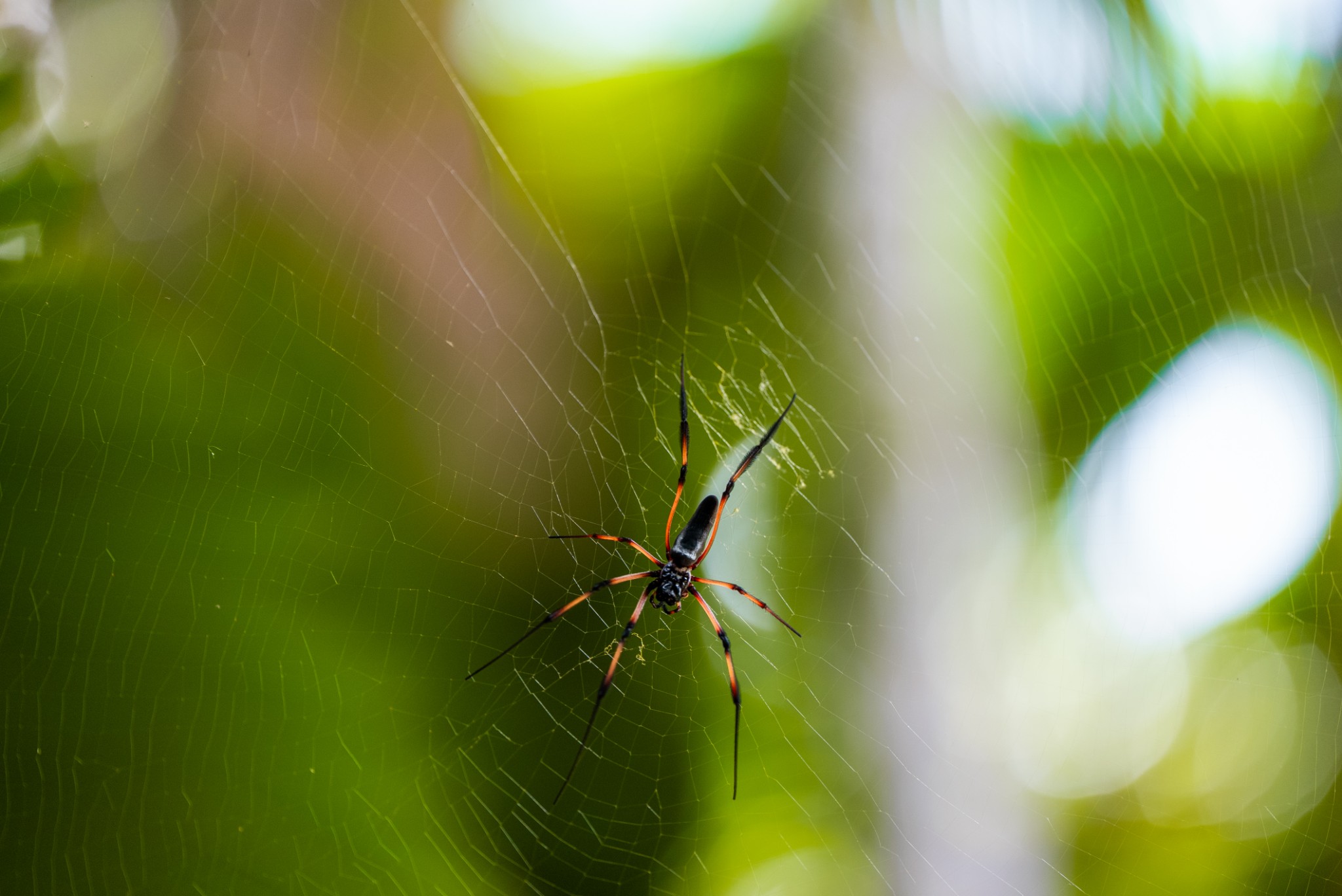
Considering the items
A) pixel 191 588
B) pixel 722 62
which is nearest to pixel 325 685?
pixel 191 588

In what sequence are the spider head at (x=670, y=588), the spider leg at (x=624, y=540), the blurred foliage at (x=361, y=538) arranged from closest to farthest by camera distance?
the blurred foliage at (x=361, y=538) → the spider leg at (x=624, y=540) → the spider head at (x=670, y=588)

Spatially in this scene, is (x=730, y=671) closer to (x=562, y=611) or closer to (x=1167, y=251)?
(x=562, y=611)

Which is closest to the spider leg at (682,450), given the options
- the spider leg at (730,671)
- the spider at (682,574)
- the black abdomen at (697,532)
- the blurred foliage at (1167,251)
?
the spider at (682,574)

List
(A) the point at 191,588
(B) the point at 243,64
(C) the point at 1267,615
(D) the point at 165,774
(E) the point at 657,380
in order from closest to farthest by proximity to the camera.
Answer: (B) the point at 243,64 < (A) the point at 191,588 < (D) the point at 165,774 < (E) the point at 657,380 < (C) the point at 1267,615

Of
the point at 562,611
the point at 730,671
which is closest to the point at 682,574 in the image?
the point at 730,671

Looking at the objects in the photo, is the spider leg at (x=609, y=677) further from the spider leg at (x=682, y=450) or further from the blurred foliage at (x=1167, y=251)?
the blurred foliage at (x=1167, y=251)

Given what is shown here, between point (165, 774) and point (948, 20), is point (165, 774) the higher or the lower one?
the lower one

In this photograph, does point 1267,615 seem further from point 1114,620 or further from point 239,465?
point 239,465
